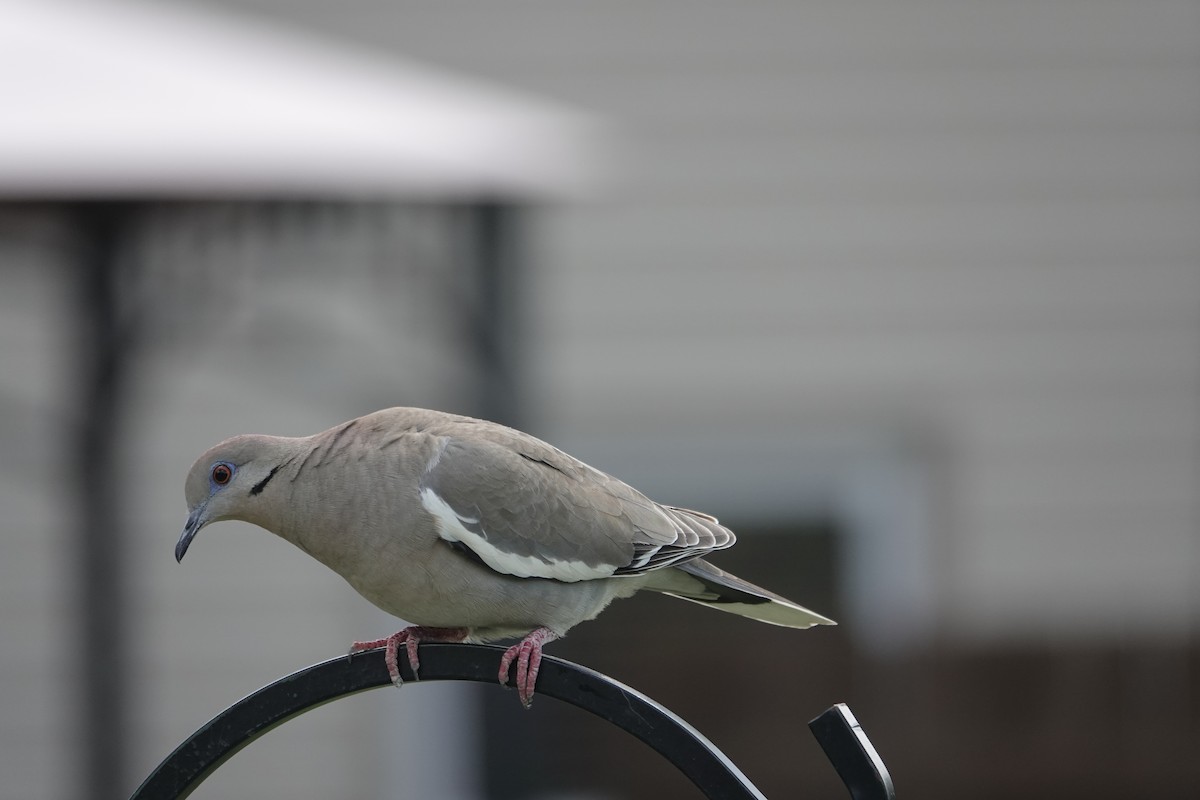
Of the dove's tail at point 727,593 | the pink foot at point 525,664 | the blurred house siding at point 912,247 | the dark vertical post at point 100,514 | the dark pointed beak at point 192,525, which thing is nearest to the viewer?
the pink foot at point 525,664

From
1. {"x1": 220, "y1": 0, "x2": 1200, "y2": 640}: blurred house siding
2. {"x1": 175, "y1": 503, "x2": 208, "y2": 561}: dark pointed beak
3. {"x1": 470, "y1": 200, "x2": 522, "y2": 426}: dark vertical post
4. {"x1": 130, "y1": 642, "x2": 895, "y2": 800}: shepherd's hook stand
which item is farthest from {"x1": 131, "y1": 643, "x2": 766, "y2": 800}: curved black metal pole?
{"x1": 220, "y1": 0, "x2": 1200, "y2": 640}: blurred house siding

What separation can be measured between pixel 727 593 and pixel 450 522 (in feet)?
1.58

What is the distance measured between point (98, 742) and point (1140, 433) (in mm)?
4564

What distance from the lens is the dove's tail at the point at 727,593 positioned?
7.29ft

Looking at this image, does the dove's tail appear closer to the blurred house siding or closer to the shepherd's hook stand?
the shepherd's hook stand

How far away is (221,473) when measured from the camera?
2.12m

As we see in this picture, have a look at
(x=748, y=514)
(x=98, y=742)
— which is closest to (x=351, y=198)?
(x=98, y=742)

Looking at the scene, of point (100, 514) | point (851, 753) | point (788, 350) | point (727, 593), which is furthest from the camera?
point (788, 350)

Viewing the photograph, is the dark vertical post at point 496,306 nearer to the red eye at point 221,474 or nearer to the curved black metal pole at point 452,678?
the red eye at point 221,474

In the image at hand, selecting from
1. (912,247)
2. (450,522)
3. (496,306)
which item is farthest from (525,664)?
(912,247)

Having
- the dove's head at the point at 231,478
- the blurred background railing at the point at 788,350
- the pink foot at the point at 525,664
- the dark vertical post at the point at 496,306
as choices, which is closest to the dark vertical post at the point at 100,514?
the dark vertical post at the point at 496,306

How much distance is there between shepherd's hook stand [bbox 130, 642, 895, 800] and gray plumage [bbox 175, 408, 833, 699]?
142mm

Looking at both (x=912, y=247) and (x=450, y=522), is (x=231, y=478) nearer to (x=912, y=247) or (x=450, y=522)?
(x=450, y=522)

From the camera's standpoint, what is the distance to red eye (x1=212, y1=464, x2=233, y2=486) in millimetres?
2115
